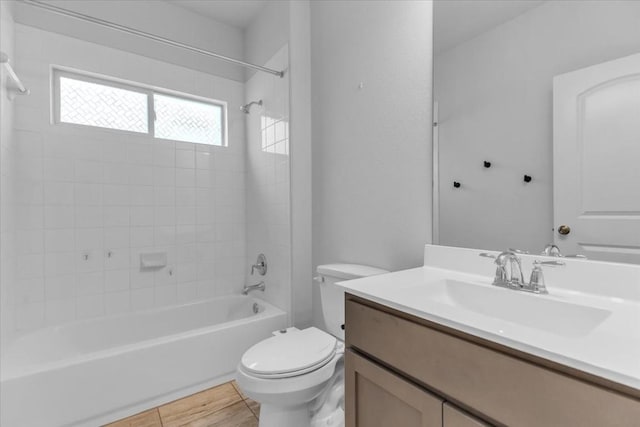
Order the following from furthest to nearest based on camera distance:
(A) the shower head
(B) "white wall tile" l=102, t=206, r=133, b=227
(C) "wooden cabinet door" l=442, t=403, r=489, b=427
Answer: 1. (A) the shower head
2. (B) "white wall tile" l=102, t=206, r=133, b=227
3. (C) "wooden cabinet door" l=442, t=403, r=489, b=427

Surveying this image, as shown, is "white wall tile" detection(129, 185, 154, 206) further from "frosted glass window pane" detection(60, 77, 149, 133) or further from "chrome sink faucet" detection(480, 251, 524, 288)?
"chrome sink faucet" detection(480, 251, 524, 288)

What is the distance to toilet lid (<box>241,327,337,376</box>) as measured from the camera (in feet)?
3.98

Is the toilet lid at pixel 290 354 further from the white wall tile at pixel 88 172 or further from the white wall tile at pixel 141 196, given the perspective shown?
the white wall tile at pixel 88 172

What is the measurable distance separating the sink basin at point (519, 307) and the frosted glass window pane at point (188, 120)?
2.29m

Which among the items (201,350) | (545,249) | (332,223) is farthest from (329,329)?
(545,249)

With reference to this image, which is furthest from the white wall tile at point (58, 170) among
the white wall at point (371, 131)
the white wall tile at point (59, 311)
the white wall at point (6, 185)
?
the white wall at point (371, 131)

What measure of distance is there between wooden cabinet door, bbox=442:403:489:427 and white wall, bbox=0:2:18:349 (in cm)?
216

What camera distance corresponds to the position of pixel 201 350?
5.86ft

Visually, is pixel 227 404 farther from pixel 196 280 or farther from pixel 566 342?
pixel 566 342

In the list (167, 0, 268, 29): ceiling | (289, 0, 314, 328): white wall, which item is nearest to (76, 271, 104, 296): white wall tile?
(289, 0, 314, 328): white wall

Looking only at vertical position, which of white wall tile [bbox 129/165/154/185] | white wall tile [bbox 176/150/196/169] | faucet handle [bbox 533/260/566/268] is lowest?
faucet handle [bbox 533/260/566/268]

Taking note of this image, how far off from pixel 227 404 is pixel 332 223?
1.22 meters

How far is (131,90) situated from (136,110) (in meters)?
0.15

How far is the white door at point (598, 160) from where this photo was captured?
84 cm
